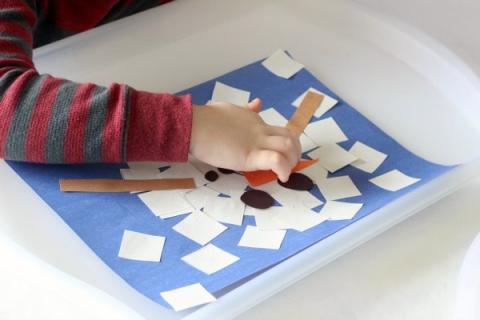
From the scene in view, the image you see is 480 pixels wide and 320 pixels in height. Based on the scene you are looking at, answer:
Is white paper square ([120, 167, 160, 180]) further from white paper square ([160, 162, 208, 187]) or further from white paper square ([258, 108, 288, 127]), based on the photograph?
white paper square ([258, 108, 288, 127])

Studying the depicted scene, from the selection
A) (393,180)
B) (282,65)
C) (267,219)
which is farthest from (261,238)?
(282,65)

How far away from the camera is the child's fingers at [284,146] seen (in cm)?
60

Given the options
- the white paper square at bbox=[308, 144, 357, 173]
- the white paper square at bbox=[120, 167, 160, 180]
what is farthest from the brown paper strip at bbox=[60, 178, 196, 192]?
the white paper square at bbox=[308, 144, 357, 173]

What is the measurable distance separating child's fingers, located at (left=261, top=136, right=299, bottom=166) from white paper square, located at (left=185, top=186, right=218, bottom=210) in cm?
5

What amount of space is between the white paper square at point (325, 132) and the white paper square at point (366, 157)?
0.02 meters

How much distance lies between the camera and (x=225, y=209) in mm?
584

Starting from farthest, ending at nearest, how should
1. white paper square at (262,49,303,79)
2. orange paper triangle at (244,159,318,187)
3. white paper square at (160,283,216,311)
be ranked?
1. white paper square at (262,49,303,79)
2. orange paper triangle at (244,159,318,187)
3. white paper square at (160,283,216,311)

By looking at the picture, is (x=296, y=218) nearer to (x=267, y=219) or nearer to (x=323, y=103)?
(x=267, y=219)

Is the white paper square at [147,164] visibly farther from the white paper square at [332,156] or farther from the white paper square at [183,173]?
the white paper square at [332,156]

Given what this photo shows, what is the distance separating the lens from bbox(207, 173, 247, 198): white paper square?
1.98 ft

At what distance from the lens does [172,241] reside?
56cm

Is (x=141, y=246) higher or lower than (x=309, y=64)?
lower

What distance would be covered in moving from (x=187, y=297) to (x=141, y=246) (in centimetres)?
6

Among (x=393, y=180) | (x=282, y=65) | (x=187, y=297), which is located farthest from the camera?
(x=282, y=65)
